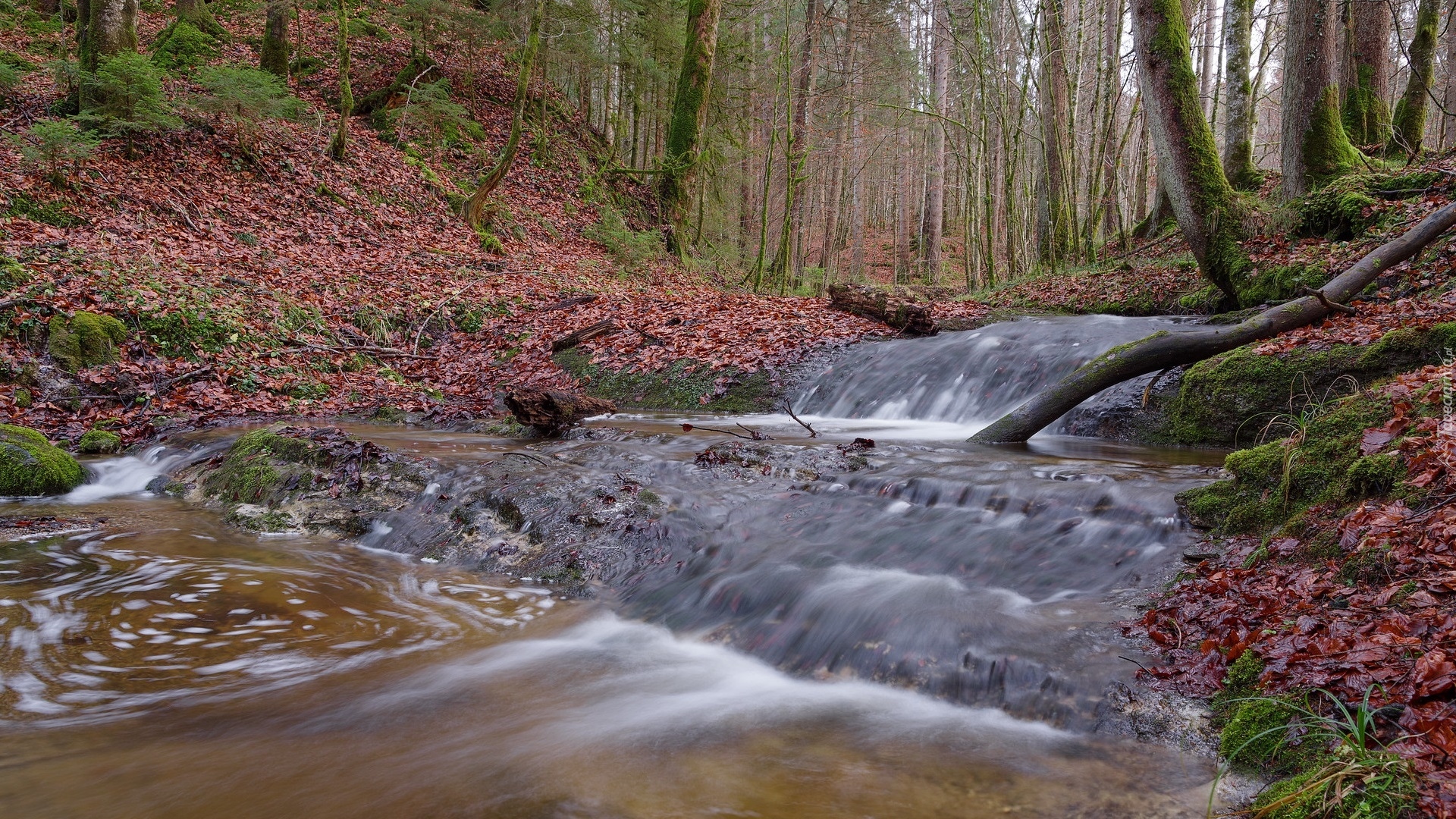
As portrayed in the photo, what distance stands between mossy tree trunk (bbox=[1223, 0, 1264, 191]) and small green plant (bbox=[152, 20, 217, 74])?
19.1 metres

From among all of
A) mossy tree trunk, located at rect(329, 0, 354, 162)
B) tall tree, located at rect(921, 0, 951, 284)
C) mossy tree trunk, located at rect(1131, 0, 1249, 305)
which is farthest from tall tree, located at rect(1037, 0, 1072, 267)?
mossy tree trunk, located at rect(329, 0, 354, 162)

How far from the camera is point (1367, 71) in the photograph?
494 inches

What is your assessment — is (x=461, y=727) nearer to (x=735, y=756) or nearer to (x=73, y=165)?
(x=735, y=756)

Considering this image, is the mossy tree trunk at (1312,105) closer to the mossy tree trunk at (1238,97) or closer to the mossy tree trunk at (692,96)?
the mossy tree trunk at (1238,97)

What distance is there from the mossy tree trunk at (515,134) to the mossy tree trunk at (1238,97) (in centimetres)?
1162

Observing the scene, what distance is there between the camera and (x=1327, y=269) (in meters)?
7.97

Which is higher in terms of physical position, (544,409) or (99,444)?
(544,409)

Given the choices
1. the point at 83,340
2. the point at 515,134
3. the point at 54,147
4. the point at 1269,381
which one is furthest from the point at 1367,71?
the point at 54,147

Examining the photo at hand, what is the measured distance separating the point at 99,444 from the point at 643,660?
6.27 meters

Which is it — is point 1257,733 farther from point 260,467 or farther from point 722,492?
point 260,467

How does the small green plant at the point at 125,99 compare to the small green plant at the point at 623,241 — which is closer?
the small green plant at the point at 125,99

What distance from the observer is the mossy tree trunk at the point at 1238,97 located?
1241 cm

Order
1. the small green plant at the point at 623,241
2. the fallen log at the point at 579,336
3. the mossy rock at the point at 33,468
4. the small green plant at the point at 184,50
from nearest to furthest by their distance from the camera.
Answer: the mossy rock at the point at 33,468 → the fallen log at the point at 579,336 → the small green plant at the point at 184,50 → the small green plant at the point at 623,241

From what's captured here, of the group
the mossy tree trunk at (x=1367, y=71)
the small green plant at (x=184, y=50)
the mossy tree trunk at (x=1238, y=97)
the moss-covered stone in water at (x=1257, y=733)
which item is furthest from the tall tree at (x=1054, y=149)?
the small green plant at (x=184, y=50)
